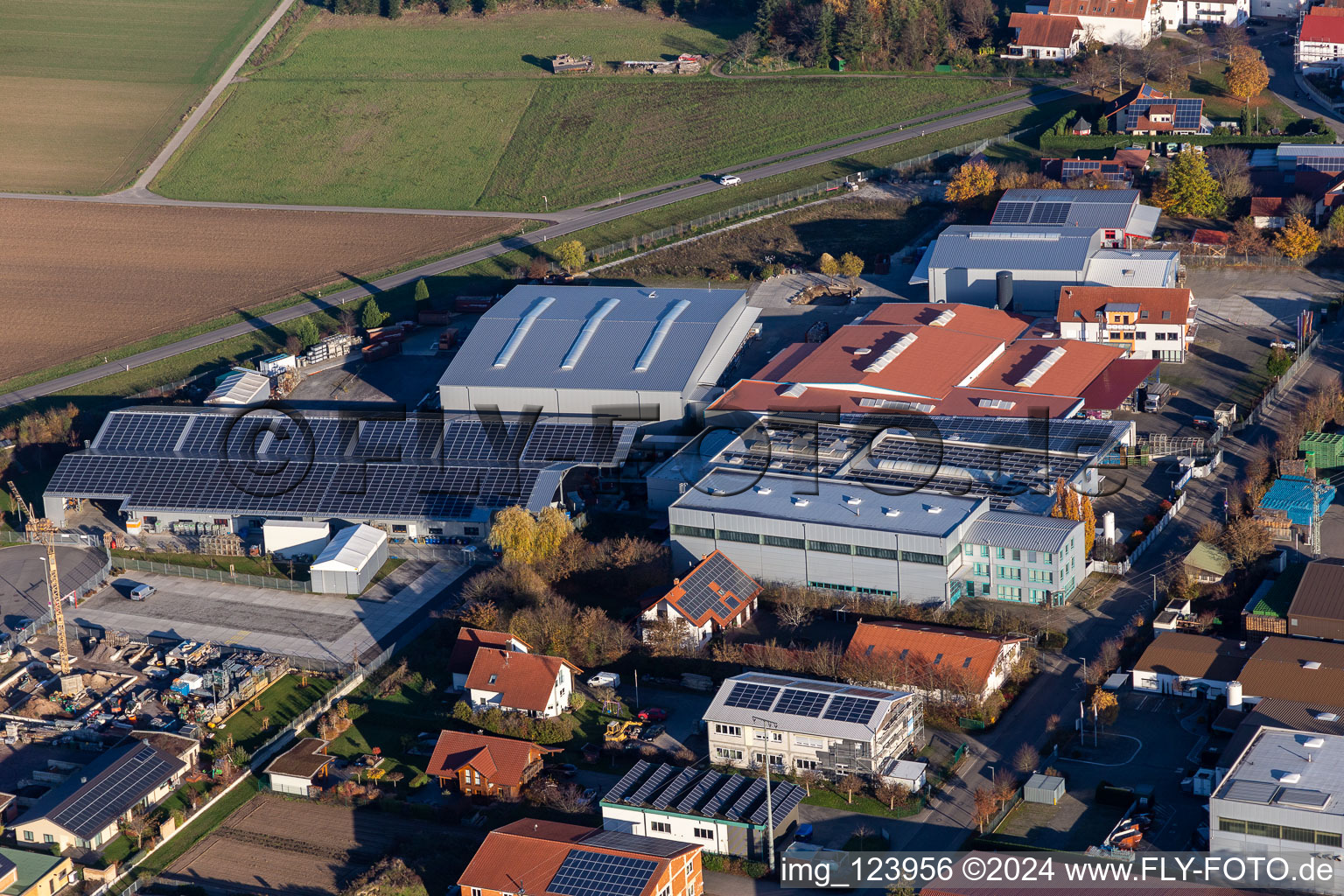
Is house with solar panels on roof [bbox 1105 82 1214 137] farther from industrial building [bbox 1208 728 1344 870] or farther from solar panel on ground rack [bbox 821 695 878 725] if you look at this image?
industrial building [bbox 1208 728 1344 870]

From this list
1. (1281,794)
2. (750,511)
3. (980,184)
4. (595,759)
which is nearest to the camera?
(1281,794)

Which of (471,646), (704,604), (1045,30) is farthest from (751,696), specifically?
(1045,30)

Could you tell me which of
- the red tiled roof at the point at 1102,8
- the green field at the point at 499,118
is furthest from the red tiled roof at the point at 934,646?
the red tiled roof at the point at 1102,8

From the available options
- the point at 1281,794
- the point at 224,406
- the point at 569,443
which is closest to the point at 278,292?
the point at 224,406

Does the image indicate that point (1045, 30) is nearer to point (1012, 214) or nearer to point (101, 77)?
point (1012, 214)

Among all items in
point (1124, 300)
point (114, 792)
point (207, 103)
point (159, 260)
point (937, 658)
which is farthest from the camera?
point (207, 103)

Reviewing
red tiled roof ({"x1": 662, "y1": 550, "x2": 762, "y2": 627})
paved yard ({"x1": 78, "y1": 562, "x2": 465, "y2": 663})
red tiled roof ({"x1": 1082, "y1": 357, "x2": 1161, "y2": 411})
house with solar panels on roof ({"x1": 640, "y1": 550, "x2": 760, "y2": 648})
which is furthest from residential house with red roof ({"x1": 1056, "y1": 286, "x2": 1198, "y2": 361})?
paved yard ({"x1": 78, "y1": 562, "x2": 465, "y2": 663})

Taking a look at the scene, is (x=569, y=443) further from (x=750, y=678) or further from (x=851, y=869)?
(x=851, y=869)
